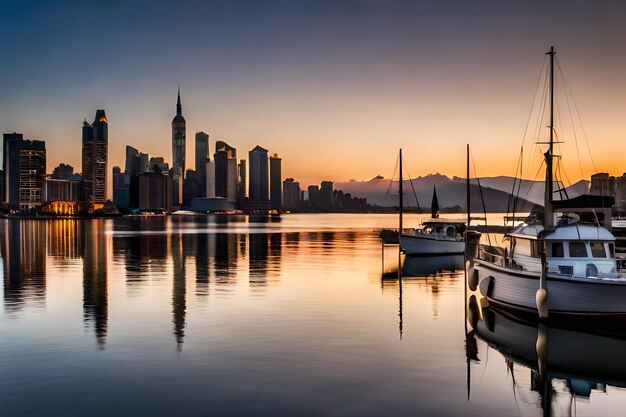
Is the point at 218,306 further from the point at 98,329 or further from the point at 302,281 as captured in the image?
the point at 302,281

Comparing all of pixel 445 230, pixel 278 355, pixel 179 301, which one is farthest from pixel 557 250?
pixel 445 230

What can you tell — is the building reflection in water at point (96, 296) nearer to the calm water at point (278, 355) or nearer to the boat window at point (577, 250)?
the calm water at point (278, 355)

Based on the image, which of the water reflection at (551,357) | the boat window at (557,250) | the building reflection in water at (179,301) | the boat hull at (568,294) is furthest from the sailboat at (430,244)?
the boat window at (557,250)

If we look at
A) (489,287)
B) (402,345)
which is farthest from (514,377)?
(489,287)

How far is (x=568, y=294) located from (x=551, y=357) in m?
4.56

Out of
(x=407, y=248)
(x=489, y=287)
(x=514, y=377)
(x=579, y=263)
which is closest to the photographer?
(x=514, y=377)

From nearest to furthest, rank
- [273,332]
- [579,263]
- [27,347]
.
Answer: [27,347] → [273,332] → [579,263]

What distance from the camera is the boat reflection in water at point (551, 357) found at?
21156 mm

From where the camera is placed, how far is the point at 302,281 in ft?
162

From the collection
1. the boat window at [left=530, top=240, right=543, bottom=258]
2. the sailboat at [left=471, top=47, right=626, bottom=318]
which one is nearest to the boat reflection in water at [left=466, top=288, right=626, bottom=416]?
the sailboat at [left=471, top=47, right=626, bottom=318]

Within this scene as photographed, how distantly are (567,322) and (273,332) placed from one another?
43.6ft

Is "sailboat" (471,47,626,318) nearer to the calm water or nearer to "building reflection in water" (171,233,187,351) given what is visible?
the calm water

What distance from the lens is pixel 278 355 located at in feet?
81.6

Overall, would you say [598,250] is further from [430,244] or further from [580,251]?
[430,244]
